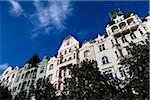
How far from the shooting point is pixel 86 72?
2198 centimetres

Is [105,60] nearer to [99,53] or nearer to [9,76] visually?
[99,53]

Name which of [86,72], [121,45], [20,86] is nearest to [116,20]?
[121,45]

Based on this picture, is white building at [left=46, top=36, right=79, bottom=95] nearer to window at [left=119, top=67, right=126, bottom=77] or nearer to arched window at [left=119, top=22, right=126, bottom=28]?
window at [left=119, top=67, right=126, bottom=77]

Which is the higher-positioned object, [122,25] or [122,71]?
[122,25]

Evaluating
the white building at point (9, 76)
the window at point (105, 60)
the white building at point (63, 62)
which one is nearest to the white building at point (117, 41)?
the window at point (105, 60)

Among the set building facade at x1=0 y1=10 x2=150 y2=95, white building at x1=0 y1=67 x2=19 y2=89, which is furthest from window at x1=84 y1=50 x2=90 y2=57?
white building at x1=0 y1=67 x2=19 y2=89

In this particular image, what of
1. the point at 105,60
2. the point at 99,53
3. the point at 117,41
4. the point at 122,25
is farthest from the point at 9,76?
the point at 122,25

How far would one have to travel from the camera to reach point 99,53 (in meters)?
36.5

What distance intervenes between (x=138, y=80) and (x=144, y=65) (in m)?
1.82

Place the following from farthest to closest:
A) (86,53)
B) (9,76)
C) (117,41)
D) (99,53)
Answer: (9,76) → (86,53) → (99,53) → (117,41)

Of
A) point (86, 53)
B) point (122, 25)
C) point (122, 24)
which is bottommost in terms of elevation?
point (86, 53)

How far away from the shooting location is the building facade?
33.1m

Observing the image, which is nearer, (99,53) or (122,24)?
(99,53)

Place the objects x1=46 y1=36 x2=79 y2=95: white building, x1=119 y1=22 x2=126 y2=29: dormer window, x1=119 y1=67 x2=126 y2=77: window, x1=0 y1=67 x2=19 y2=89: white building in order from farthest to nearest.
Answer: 1. x1=0 y1=67 x2=19 y2=89: white building
2. x1=119 y1=22 x2=126 y2=29: dormer window
3. x1=46 y1=36 x2=79 y2=95: white building
4. x1=119 y1=67 x2=126 y2=77: window
